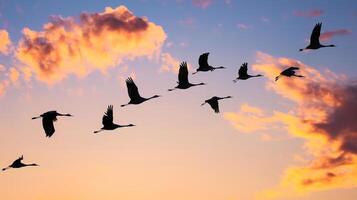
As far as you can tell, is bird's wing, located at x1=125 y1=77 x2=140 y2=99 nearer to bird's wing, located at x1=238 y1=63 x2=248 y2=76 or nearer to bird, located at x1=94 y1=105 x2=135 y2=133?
bird, located at x1=94 y1=105 x2=135 y2=133

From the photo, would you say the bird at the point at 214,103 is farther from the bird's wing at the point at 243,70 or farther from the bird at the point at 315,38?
the bird at the point at 315,38

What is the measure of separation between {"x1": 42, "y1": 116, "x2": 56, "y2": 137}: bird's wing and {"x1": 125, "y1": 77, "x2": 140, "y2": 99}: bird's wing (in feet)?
15.8

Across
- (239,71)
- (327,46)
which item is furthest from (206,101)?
(327,46)

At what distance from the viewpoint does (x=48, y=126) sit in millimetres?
27969

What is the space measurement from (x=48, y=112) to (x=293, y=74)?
1478 cm

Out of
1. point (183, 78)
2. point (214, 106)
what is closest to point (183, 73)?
point (183, 78)

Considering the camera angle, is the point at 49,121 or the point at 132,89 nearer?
the point at 49,121

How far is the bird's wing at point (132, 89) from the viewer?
101ft

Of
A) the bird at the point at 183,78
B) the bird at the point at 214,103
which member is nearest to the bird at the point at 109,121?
the bird at the point at 183,78

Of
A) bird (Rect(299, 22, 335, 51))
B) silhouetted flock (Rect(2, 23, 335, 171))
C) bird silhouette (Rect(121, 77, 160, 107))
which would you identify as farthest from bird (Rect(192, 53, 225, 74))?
bird (Rect(299, 22, 335, 51))

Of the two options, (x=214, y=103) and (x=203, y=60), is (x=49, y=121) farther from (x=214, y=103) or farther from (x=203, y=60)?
(x=214, y=103)

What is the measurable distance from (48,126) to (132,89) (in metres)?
5.47

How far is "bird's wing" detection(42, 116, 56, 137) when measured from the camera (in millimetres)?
27622

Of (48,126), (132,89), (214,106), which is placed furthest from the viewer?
(214,106)
